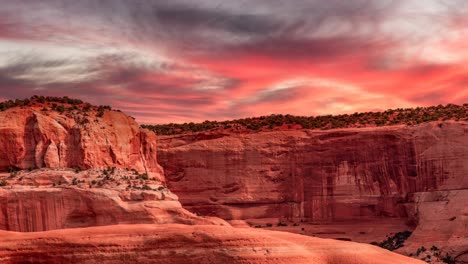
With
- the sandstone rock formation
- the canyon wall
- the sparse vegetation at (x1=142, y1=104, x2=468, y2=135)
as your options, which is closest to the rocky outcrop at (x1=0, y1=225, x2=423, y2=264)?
the sandstone rock formation

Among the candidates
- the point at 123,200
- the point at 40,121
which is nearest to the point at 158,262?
the point at 123,200

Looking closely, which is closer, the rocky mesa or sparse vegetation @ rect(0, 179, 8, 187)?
the rocky mesa

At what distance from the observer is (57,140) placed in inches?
2060

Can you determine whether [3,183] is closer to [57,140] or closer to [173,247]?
[57,140]

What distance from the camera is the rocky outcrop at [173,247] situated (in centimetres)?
3231

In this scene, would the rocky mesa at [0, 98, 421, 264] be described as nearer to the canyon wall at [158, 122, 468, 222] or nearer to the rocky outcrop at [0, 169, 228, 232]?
the rocky outcrop at [0, 169, 228, 232]

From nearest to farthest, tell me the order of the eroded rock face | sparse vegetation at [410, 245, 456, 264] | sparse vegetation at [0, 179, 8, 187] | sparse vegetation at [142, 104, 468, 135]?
sparse vegetation at [0, 179, 8, 187]
the eroded rock face
sparse vegetation at [410, 245, 456, 264]
sparse vegetation at [142, 104, 468, 135]

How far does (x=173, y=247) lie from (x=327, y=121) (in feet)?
157

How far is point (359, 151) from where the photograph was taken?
226 ft

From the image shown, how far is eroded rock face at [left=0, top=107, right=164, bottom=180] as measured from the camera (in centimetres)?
5122

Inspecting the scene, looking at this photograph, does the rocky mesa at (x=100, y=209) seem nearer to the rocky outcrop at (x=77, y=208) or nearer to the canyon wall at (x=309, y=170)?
the rocky outcrop at (x=77, y=208)

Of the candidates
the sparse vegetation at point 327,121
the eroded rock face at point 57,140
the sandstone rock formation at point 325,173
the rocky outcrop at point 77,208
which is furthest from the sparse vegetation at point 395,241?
the eroded rock face at point 57,140

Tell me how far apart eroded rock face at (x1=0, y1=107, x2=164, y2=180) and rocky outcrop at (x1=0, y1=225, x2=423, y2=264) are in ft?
58.8

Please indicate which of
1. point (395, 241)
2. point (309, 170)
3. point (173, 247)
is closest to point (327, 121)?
point (309, 170)
